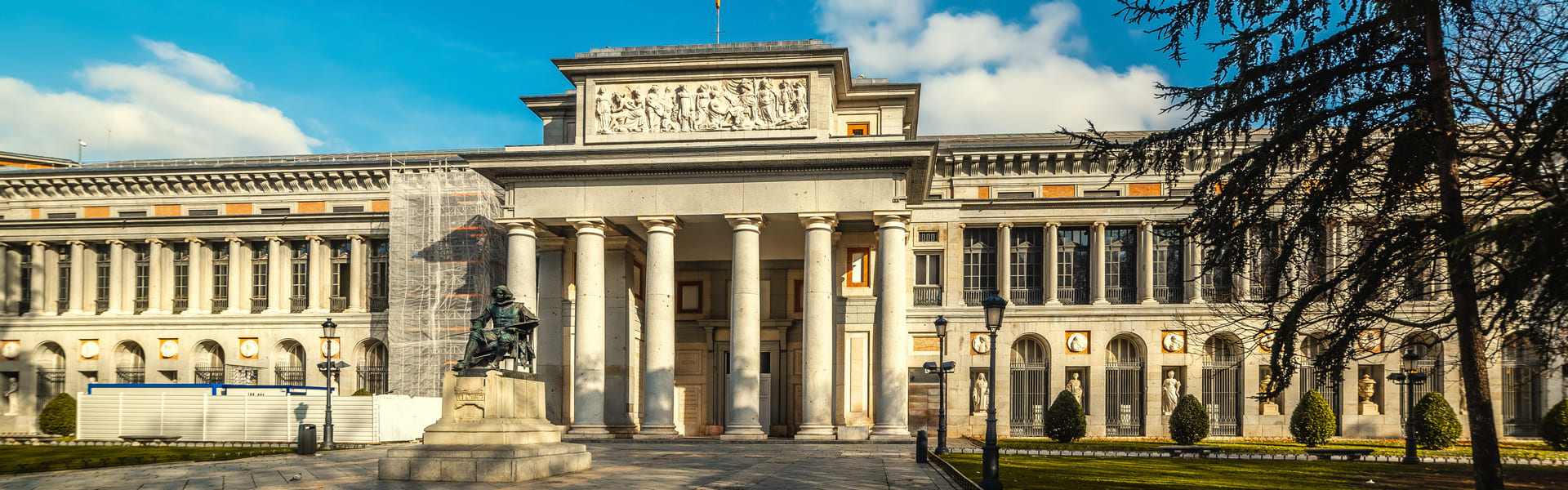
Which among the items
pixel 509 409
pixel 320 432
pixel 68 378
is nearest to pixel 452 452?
pixel 509 409

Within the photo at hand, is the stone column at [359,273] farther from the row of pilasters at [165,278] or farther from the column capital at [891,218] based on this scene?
the column capital at [891,218]

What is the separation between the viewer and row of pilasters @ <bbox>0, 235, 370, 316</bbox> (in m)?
51.6

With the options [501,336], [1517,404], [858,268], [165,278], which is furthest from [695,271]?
[1517,404]

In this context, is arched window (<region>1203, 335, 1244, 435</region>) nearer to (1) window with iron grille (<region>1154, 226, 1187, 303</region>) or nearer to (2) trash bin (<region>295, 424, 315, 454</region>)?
(1) window with iron grille (<region>1154, 226, 1187, 303</region>)

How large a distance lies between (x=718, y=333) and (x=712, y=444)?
1157 cm

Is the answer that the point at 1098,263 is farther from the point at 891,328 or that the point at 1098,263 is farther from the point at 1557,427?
the point at 1557,427

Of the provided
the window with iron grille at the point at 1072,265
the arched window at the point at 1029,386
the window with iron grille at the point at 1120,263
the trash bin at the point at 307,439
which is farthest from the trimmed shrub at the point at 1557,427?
the trash bin at the point at 307,439

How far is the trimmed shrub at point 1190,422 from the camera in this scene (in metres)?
40.1

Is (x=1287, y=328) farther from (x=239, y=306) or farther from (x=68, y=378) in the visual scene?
(x=68, y=378)

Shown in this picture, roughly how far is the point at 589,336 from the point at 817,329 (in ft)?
25.0

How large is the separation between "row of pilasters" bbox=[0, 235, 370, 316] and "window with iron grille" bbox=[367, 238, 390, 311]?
0.30 meters

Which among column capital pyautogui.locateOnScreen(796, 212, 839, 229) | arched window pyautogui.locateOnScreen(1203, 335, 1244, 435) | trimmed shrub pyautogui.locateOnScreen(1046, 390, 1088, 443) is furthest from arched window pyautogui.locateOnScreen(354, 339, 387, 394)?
arched window pyautogui.locateOnScreen(1203, 335, 1244, 435)

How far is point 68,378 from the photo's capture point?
52812 millimetres

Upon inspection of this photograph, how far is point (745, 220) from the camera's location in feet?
124
